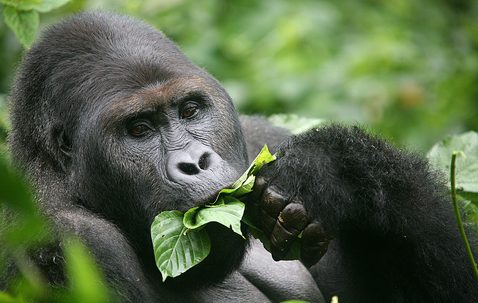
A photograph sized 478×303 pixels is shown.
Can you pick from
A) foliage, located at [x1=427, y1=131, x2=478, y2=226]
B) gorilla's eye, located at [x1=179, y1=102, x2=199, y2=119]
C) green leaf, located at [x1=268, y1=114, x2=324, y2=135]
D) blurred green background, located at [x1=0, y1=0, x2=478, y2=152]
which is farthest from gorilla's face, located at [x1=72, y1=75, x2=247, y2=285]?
blurred green background, located at [x1=0, y1=0, x2=478, y2=152]

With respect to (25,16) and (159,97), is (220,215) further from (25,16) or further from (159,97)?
(25,16)

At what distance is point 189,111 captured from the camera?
10.8ft

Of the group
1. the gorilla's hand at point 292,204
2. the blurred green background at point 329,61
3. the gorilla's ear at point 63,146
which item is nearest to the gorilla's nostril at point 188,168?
the gorilla's hand at point 292,204

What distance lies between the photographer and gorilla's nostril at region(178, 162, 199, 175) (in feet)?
9.63

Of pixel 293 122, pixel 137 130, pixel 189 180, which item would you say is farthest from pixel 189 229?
pixel 293 122

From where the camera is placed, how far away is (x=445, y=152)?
4223mm

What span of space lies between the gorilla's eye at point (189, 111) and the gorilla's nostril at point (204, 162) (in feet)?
1.01

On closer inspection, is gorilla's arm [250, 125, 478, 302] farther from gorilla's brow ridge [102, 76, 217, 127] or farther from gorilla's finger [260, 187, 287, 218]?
gorilla's brow ridge [102, 76, 217, 127]

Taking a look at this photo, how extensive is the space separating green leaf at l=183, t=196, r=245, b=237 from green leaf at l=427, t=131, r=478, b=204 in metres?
1.27

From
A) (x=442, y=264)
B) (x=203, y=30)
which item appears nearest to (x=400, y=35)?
(x=203, y=30)

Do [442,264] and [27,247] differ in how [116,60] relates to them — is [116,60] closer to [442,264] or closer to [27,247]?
[27,247]

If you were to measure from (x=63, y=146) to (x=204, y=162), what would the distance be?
0.68m

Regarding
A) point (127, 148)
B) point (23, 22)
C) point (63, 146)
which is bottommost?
point (63, 146)

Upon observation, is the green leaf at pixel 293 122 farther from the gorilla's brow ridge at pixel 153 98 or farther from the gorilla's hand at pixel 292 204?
the gorilla's hand at pixel 292 204
